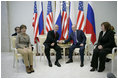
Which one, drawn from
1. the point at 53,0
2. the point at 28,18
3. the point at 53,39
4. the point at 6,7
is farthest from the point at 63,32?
the point at 6,7

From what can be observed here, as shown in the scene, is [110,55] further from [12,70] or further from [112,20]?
[112,20]

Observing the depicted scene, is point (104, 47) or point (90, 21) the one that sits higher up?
point (90, 21)

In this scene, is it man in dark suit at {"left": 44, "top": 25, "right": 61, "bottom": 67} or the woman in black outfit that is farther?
man in dark suit at {"left": 44, "top": 25, "right": 61, "bottom": 67}

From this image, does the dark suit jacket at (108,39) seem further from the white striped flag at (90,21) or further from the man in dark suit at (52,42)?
the white striped flag at (90,21)

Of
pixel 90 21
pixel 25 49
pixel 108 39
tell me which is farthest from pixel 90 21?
pixel 25 49

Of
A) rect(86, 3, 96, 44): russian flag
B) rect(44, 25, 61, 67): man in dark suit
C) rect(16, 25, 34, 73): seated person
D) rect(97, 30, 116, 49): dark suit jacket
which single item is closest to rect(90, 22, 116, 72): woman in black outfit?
rect(97, 30, 116, 49): dark suit jacket

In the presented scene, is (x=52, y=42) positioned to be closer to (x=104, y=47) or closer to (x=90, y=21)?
(x=104, y=47)

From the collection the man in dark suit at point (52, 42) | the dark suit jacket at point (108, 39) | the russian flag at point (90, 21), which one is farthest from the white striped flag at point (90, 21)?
the dark suit jacket at point (108, 39)

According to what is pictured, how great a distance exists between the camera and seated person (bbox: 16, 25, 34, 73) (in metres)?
3.37

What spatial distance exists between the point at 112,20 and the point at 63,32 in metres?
2.15

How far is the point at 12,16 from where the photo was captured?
5707mm

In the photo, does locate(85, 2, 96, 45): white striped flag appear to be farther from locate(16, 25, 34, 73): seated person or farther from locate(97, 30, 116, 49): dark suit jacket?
locate(16, 25, 34, 73): seated person

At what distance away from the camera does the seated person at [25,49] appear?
11.0 ft

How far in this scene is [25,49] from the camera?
3492mm
